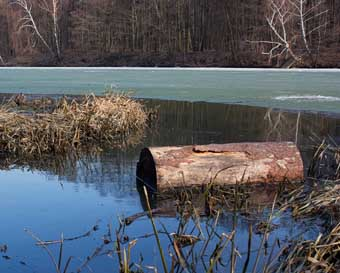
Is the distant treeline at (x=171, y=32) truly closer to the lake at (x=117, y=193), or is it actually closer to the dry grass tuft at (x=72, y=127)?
the lake at (x=117, y=193)

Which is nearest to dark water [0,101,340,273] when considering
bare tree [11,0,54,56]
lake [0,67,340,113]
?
lake [0,67,340,113]

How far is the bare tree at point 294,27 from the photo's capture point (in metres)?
29.1

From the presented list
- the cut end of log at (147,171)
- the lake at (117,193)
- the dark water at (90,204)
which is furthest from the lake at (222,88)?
the cut end of log at (147,171)

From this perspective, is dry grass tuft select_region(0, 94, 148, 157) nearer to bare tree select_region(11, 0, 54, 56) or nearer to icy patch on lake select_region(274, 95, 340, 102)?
icy patch on lake select_region(274, 95, 340, 102)

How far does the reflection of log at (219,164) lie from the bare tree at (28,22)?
34.4 metres

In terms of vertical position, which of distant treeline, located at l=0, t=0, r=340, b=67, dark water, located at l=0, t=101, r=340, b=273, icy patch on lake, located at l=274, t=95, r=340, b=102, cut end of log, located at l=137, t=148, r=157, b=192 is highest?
distant treeline, located at l=0, t=0, r=340, b=67

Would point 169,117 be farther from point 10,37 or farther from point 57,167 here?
point 10,37

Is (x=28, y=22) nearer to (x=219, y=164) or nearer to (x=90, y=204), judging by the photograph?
(x=219, y=164)

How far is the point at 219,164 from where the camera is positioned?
5152 mm

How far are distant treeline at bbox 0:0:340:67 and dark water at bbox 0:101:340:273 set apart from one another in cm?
1995

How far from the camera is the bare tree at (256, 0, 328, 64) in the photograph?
95.4ft

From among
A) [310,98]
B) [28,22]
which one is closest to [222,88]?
[310,98]

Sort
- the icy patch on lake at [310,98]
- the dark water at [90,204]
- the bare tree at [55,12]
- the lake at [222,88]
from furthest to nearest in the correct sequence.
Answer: the bare tree at [55,12]
the lake at [222,88]
the icy patch on lake at [310,98]
the dark water at [90,204]

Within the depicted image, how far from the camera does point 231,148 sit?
5289 mm
